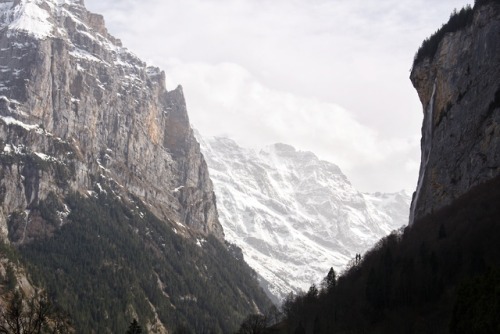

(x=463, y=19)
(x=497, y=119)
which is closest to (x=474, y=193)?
(x=497, y=119)

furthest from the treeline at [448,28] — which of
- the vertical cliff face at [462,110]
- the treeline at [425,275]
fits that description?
the treeline at [425,275]

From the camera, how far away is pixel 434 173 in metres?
143

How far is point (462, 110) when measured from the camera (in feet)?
451

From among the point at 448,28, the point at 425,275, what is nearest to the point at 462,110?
the point at 448,28

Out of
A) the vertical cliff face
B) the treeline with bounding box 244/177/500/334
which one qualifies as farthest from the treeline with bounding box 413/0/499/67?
the treeline with bounding box 244/177/500/334

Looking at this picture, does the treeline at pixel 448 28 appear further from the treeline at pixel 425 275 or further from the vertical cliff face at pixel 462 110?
the treeline at pixel 425 275

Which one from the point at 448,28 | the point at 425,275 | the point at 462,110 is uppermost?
the point at 448,28

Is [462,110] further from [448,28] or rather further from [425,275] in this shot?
[425,275]

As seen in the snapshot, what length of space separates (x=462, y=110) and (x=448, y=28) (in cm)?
2737

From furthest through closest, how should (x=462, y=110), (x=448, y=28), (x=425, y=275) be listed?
1. (x=448, y=28)
2. (x=462, y=110)
3. (x=425, y=275)

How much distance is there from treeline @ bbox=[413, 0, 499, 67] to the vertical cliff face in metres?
0.86

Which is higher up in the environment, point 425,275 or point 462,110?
point 462,110

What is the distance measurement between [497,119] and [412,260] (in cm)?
2886

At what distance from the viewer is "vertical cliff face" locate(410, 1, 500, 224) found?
414 ft
